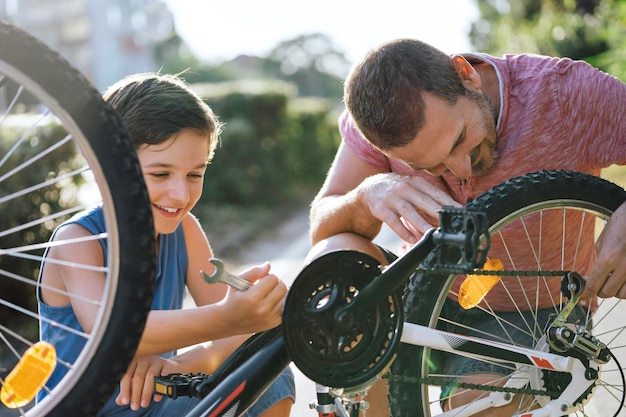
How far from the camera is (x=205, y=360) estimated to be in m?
2.44

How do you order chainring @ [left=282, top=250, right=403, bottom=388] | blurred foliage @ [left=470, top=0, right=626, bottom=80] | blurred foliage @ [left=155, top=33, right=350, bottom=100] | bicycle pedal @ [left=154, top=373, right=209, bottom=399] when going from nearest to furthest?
1. chainring @ [left=282, top=250, right=403, bottom=388]
2. bicycle pedal @ [left=154, top=373, right=209, bottom=399]
3. blurred foliage @ [left=470, top=0, right=626, bottom=80]
4. blurred foliage @ [left=155, top=33, right=350, bottom=100]

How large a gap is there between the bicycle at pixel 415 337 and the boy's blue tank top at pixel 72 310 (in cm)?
38

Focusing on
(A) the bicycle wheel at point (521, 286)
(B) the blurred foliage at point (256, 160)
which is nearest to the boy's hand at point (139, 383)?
(A) the bicycle wheel at point (521, 286)

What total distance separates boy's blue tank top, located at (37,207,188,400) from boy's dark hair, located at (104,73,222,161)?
251mm

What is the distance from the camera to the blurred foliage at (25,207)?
4934 mm

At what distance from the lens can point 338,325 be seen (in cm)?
195

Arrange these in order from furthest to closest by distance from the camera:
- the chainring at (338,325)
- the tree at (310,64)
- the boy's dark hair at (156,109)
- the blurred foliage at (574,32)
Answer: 1. the tree at (310,64)
2. the blurred foliage at (574,32)
3. the boy's dark hair at (156,109)
4. the chainring at (338,325)

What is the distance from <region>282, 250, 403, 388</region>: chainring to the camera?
1.94 metres

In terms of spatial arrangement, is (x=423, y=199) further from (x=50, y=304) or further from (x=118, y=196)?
(x=50, y=304)

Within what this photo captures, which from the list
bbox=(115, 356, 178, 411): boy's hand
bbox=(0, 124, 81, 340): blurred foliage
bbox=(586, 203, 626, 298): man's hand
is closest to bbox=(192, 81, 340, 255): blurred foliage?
bbox=(0, 124, 81, 340): blurred foliage

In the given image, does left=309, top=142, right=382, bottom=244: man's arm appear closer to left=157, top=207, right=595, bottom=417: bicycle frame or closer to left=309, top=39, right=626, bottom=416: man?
left=309, top=39, right=626, bottom=416: man

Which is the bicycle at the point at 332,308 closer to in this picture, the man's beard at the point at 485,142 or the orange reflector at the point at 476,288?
the orange reflector at the point at 476,288

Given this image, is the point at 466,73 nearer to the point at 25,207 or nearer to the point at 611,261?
the point at 611,261

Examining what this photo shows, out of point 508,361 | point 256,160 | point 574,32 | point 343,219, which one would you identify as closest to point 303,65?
point 574,32
